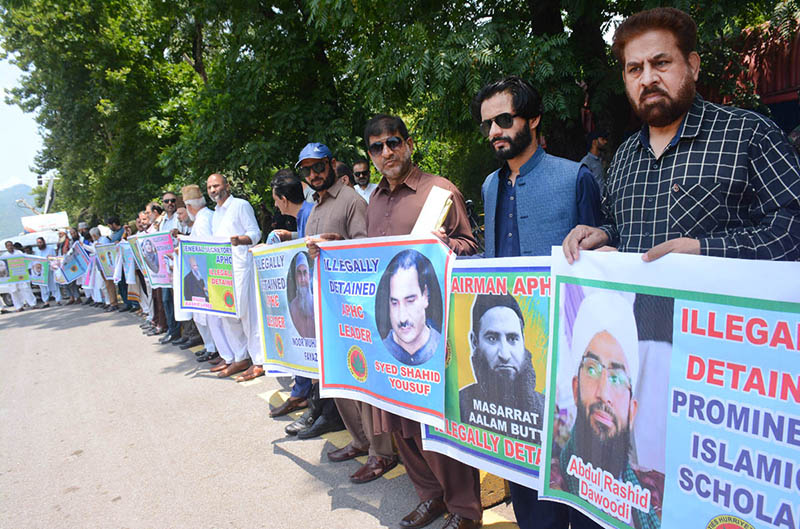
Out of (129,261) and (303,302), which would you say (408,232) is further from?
(129,261)

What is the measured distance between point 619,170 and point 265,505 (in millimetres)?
2987

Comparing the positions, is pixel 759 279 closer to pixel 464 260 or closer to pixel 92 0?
pixel 464 260

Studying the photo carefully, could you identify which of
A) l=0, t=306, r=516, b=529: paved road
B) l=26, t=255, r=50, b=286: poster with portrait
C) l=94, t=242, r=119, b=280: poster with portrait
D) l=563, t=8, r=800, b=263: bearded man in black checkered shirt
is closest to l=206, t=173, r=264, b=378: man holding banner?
l=0, t=306, r=516, b=529: paved road

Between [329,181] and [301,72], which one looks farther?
[301,72]

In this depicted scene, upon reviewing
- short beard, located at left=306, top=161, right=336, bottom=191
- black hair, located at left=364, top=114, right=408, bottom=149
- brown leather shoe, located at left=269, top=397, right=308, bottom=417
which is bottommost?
brown leather shoe, located at left=269, top=397, right=308, bottom=417

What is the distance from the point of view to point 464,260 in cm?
260

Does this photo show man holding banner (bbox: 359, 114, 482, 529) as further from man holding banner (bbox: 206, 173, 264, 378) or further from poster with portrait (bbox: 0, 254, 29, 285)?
poster with portrait (bbox: 0, 254, 29, 285)

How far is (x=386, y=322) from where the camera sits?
307 cm

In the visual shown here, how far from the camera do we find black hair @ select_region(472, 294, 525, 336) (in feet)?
7.66

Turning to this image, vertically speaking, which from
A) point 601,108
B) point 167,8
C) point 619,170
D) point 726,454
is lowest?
point 726,454

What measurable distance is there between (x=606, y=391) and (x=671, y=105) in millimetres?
1033

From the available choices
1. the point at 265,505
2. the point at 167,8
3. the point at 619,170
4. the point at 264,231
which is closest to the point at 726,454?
the point at 619,170

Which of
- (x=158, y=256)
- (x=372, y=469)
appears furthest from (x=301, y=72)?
(x=372, y=469)

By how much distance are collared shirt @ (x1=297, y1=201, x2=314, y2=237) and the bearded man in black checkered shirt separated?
305 cm
